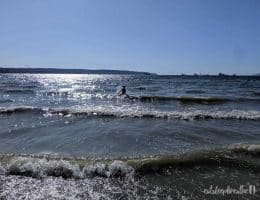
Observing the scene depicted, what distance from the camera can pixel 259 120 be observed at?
54.6 feet

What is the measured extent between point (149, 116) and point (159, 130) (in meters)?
4.50

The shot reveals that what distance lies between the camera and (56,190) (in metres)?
6.45

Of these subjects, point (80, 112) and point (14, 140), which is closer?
point (14, 140)

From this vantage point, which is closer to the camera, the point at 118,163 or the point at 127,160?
the point at 118,163

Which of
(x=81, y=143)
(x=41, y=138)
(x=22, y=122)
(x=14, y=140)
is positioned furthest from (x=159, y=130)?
(x=22, y=122)

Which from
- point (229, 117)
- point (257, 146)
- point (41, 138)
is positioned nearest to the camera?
point (257, 146)

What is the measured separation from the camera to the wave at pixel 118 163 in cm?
750

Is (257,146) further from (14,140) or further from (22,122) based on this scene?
(22,122)

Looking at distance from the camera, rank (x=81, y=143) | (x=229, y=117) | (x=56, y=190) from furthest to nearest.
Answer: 1. (x=229, y=117)
2. (x=81, y=143)
3. (x=56, y=190)

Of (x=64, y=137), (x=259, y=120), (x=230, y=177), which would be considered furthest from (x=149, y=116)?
(x=230, y=177)

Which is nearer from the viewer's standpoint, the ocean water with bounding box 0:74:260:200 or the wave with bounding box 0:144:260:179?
the ocean water with bounding box 0:74:260:200

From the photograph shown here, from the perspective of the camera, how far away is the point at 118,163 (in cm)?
789

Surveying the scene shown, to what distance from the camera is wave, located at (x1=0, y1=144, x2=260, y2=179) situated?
7500 millimetres

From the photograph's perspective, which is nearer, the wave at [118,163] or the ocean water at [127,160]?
the ocean water at [127,160]
